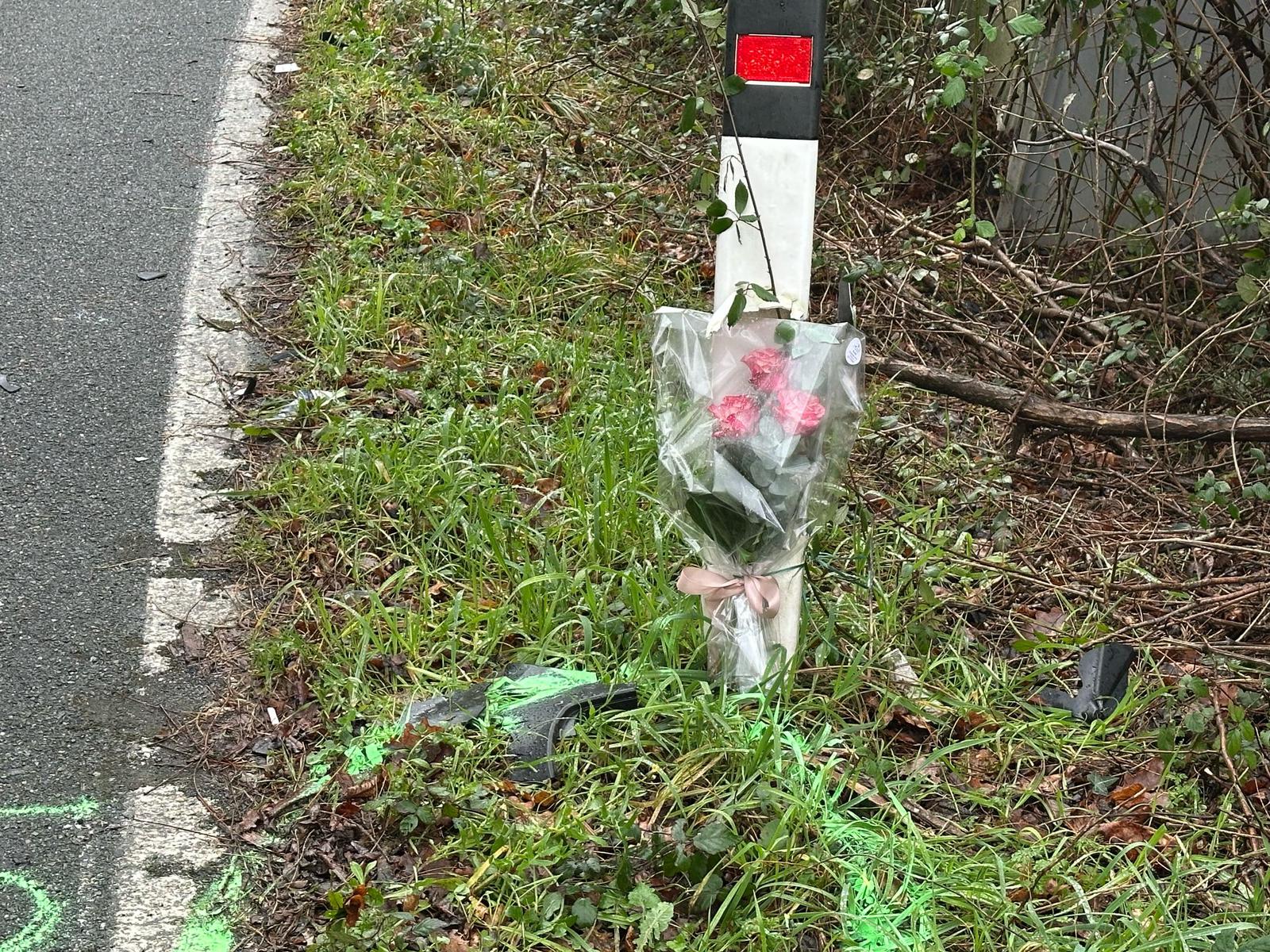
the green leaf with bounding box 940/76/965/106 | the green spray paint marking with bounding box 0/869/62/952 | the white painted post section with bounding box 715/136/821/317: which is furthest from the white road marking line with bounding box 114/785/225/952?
the green leaf with bounding box 940/76/965/106

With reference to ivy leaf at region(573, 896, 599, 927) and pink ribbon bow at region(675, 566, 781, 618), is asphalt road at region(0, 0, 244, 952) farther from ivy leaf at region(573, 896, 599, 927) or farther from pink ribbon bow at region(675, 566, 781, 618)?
pink ribbon bow at region(675, 566, 781, 618)

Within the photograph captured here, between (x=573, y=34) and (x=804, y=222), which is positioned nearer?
(x=804, y=222)

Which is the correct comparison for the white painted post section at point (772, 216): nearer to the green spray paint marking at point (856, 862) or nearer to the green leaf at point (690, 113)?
the green leaf at point (690, 113)

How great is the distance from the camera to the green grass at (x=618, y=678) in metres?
2.31

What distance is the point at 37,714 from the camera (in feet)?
8.85

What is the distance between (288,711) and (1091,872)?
1.68 meters

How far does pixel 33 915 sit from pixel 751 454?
1.57 m

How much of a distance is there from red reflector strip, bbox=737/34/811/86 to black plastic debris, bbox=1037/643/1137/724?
1.49 metres

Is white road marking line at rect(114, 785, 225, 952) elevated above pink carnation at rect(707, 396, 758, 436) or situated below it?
below

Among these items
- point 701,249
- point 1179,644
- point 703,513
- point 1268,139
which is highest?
point 1268,139

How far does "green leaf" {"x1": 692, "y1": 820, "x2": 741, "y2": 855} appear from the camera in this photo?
231 cm

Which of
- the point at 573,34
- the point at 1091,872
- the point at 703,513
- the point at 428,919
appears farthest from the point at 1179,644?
the point at 573,34

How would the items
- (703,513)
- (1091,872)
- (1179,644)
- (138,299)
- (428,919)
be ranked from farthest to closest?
(138,299), (1179,644), (703,513), (1091,872), (428,919)

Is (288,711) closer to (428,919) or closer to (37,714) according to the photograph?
(37,714)
